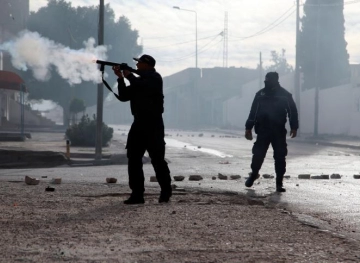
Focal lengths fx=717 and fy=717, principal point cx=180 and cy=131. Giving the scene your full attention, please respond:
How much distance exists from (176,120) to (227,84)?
12736 mm

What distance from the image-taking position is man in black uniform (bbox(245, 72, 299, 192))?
404 inches

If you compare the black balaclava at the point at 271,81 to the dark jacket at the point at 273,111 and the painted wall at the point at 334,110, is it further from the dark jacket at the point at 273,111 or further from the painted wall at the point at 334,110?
the painted wall at the point at 334,110

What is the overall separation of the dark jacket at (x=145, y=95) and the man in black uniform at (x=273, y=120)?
8.32ft

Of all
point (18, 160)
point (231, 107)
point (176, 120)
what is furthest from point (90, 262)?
point (176, 120)

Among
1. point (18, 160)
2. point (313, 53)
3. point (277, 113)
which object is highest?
point (313, 53)

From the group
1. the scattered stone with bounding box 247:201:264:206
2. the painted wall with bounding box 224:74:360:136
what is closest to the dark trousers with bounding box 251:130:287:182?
the scattered stone with bounding box 247:201:264:206

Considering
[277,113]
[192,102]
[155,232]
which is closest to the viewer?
[155,232]

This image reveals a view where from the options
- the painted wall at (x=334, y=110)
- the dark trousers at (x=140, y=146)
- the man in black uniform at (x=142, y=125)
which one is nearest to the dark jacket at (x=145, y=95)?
the man in black uniform at (x=142, y=125)

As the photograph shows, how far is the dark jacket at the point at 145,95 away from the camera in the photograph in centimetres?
806

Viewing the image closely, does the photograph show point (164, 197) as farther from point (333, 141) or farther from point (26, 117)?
point (26, 117)

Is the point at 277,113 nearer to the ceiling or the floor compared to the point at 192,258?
nearer to the ceiling

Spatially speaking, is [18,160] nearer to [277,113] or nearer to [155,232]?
[277,113]

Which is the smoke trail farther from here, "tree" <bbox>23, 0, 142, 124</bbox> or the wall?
"tree" <bbox>23, 0, 142, 124</bbox>

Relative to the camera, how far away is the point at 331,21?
57.6 meters
